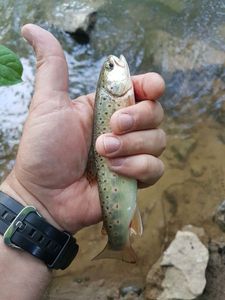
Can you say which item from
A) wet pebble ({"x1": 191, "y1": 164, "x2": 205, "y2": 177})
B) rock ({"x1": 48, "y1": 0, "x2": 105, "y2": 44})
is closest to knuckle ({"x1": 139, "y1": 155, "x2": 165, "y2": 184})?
wet pebble ({"x1": 191, "y1": 164, "x2": 205, "y2": 177})

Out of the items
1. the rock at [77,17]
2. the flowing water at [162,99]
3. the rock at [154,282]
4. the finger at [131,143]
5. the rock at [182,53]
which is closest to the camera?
the finger at [131,143]

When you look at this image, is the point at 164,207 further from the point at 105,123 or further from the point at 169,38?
the point at 169,38

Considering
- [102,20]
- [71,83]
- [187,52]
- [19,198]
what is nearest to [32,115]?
[19,198]

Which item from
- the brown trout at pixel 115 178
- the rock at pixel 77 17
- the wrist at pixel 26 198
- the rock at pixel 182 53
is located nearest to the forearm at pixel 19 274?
the wrist at pixel 26 198

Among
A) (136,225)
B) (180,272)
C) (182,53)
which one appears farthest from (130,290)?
(182,53)

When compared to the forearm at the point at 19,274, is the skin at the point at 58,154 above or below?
above

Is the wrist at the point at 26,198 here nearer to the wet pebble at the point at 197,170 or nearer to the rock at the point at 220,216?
the rock at the point at 220,216
